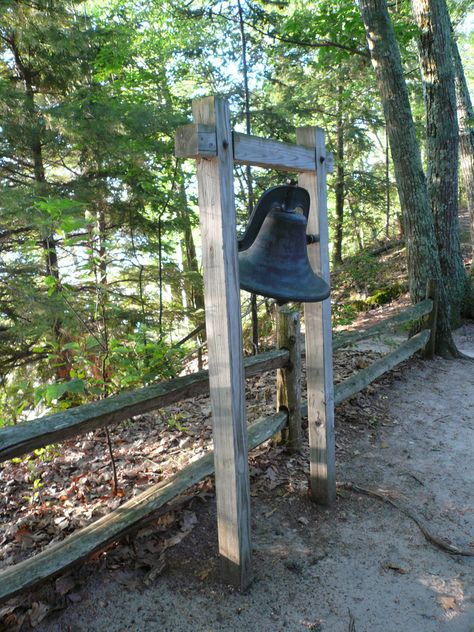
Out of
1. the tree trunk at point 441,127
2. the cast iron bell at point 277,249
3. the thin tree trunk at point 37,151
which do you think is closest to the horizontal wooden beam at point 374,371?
the tree trunk at point 441,127

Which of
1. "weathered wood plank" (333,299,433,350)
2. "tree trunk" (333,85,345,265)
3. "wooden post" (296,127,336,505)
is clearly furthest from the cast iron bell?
"tree trunk" (333,85,345,265)

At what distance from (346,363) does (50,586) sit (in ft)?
16.1

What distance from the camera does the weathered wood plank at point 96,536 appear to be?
2303mm

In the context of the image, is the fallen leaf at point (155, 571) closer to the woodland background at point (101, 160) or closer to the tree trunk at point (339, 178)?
the woodland background at point (101, 160)

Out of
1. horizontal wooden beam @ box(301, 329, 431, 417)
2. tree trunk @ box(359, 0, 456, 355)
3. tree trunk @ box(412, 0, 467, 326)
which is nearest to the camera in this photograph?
horizontal wooden beam @ box(301, 329, 431, 417)

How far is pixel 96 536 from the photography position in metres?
2.62

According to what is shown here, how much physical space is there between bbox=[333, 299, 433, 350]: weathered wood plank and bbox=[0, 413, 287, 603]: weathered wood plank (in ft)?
8.01

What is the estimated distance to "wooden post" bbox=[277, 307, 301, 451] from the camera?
161 inches

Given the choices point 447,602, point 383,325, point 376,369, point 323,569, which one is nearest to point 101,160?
point 383,325

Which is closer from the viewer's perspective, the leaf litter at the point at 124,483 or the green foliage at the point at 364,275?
the leaf litter at the point at 124,483

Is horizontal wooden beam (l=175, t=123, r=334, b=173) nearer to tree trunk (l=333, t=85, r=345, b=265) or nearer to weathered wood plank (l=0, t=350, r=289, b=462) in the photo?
weathered wood plank (l=0, t=350, r=289, b=462)

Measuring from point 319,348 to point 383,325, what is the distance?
10.0 feet

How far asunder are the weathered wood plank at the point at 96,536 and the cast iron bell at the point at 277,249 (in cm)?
149

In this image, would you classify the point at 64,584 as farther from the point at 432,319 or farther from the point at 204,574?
the point at 432,319
